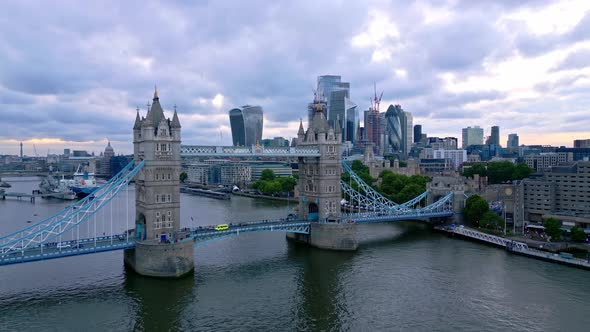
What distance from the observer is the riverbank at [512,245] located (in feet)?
190

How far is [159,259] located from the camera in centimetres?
5078

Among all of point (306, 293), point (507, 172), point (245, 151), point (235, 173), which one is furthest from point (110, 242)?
point (235, 173)

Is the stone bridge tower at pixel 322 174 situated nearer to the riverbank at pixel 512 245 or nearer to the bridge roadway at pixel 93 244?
the bridge roadway at pixel 93 244

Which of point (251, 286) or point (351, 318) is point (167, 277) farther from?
point (351, 318)

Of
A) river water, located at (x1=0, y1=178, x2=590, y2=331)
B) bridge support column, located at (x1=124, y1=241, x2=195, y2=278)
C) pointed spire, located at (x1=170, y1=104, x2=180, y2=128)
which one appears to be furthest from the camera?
pointed spire, located at (x1=170, y1=104, x2=180, y2=128)

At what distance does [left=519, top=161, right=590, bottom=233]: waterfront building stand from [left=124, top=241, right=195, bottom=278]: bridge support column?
6294 centimetres

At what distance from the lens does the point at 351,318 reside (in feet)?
138

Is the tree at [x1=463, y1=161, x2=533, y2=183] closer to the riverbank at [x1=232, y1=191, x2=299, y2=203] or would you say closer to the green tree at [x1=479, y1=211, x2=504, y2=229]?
→ the green tree at [x1=479, y1=211, x2=504, y2=229]

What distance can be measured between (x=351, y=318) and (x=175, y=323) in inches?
637

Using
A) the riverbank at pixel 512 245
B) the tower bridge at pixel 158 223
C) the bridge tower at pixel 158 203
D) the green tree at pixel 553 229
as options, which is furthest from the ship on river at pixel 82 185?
the green tree at pixel 553 229

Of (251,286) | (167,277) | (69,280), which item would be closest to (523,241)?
(251,286)

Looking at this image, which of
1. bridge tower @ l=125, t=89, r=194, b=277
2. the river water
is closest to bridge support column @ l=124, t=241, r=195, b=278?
bridge tower @ l=125, t=89, r=194, b=277

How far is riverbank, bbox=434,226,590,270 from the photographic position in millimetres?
57781

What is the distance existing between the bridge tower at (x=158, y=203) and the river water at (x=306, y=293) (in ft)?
6.58
